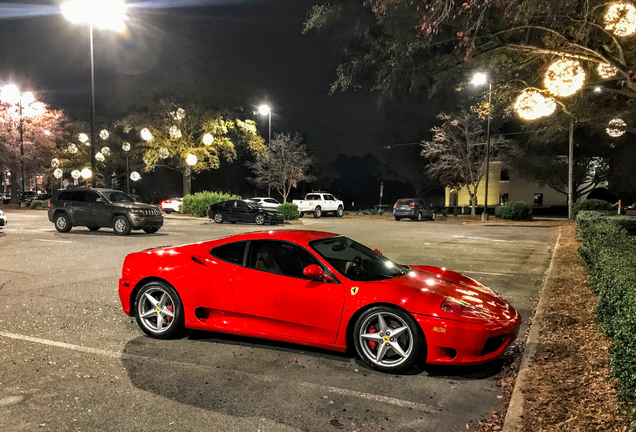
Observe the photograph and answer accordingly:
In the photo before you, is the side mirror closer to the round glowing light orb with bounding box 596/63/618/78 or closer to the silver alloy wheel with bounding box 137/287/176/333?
the silver alloy wheel with bounding box 137/287/176/333

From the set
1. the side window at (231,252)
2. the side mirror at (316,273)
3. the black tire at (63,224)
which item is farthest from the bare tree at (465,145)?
the side mirror at (316,273)

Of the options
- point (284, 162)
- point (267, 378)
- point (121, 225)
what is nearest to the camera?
point (267, 378)

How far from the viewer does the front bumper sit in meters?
4.25

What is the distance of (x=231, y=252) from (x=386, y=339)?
202cm

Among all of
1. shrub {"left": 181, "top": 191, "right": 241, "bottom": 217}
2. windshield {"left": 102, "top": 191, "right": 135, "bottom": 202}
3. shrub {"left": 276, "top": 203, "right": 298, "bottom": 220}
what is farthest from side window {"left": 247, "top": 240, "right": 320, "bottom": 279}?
shrub {"left": 181, "top": 191, "right": 241, "bottom": 217}

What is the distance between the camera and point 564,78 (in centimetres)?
877

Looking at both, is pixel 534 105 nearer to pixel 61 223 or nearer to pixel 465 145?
pixel 61 223

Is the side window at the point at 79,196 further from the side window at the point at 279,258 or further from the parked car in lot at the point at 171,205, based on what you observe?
the parked car in lot at the point at 171,205

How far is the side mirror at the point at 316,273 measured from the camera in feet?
15.3

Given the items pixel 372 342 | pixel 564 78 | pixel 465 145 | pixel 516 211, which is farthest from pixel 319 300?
pixel 465 145

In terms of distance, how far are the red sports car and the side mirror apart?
0.03ft

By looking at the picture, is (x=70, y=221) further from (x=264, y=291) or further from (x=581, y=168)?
(x=581, y=168)

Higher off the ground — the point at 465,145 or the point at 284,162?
the point at 465,145

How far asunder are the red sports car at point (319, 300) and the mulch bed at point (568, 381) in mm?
460
